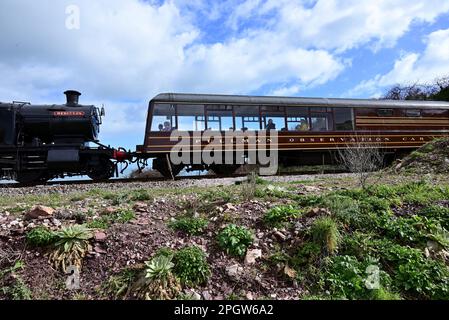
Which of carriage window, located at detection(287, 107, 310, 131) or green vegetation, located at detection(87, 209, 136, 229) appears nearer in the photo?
green vegetation, located at detection(87, 209, 136, 229)

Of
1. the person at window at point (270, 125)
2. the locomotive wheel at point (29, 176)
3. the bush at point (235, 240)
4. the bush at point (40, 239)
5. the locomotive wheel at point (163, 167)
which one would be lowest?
the bush at point (235, 240)

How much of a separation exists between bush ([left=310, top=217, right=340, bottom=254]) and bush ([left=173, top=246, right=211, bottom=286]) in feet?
4.52

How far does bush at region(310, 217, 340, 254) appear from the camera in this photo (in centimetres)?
430

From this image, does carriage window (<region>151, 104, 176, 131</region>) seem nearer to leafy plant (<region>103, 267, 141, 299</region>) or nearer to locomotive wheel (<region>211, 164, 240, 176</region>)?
locomotive wheel (<region>211, 164, 240, 176</region>)

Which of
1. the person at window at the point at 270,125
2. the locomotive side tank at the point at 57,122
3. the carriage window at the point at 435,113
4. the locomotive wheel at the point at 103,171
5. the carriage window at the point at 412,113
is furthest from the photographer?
the carriage window at the point at 435,113

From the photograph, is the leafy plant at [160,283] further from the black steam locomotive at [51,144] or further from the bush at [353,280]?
the black steam locomotive at [51,144]

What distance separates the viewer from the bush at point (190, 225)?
4682 mm

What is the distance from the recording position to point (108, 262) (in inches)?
159

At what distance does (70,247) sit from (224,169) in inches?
419

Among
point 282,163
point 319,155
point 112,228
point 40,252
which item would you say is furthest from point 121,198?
point 319,155

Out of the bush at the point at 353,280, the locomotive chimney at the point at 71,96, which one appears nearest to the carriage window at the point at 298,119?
the locomotive chimney at the point at 71,96

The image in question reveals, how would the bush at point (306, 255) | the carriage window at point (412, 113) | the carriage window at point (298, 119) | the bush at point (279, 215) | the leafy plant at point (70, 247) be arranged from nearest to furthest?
1. the leafy plant at point (70, 247)
2. the bush at point (306, 255)
3. the bush at point (279, 215)
4. the carriage window at point (298, 119)
5. the carriage window at point (412, 113)

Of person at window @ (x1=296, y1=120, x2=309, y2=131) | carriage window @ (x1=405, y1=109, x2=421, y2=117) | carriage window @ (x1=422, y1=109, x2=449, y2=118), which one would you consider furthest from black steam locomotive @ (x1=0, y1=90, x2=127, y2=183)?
carriage window @ (x1=422, y1=109, x2=449, y2=118)

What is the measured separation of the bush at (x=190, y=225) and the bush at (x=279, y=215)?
0.84 m
